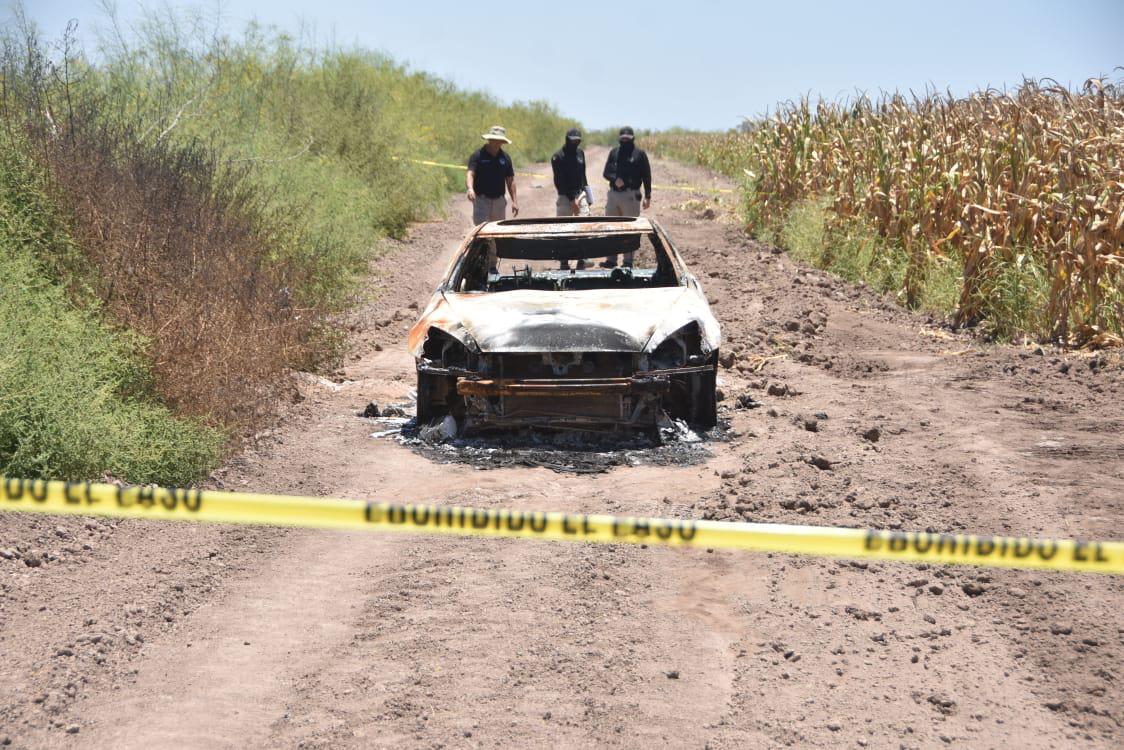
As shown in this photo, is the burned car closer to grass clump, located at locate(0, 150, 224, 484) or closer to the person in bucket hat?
grass clump, located at locate(0, 150, 224, 484)

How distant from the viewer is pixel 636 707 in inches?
152

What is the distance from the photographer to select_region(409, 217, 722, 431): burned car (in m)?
7.10

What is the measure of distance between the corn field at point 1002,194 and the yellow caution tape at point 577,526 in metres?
7.30

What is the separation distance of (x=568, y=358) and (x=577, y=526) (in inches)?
142

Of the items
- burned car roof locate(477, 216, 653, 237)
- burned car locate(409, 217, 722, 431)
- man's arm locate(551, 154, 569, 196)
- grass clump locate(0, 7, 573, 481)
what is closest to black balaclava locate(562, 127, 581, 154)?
man's arm locate(551, 154, 569, 196)

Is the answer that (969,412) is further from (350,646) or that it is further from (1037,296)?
(350,646)

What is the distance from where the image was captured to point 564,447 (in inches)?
296

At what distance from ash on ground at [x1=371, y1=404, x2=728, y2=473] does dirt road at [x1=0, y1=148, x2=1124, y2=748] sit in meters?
0.16

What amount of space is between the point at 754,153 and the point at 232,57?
9.73 metres

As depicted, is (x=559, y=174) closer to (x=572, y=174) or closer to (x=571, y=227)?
(x=572, y=174)

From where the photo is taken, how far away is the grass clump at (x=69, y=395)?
5.93 meters

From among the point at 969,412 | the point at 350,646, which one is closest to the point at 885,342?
the point at 969,412

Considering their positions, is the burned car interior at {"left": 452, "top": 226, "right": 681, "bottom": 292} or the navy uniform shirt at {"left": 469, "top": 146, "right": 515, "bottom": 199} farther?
the navy uniform shirt at {"left": 469, "top": 146, "right": 515, "bottom": 199}

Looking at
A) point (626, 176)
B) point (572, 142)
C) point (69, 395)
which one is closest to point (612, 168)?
point (626, 176)
